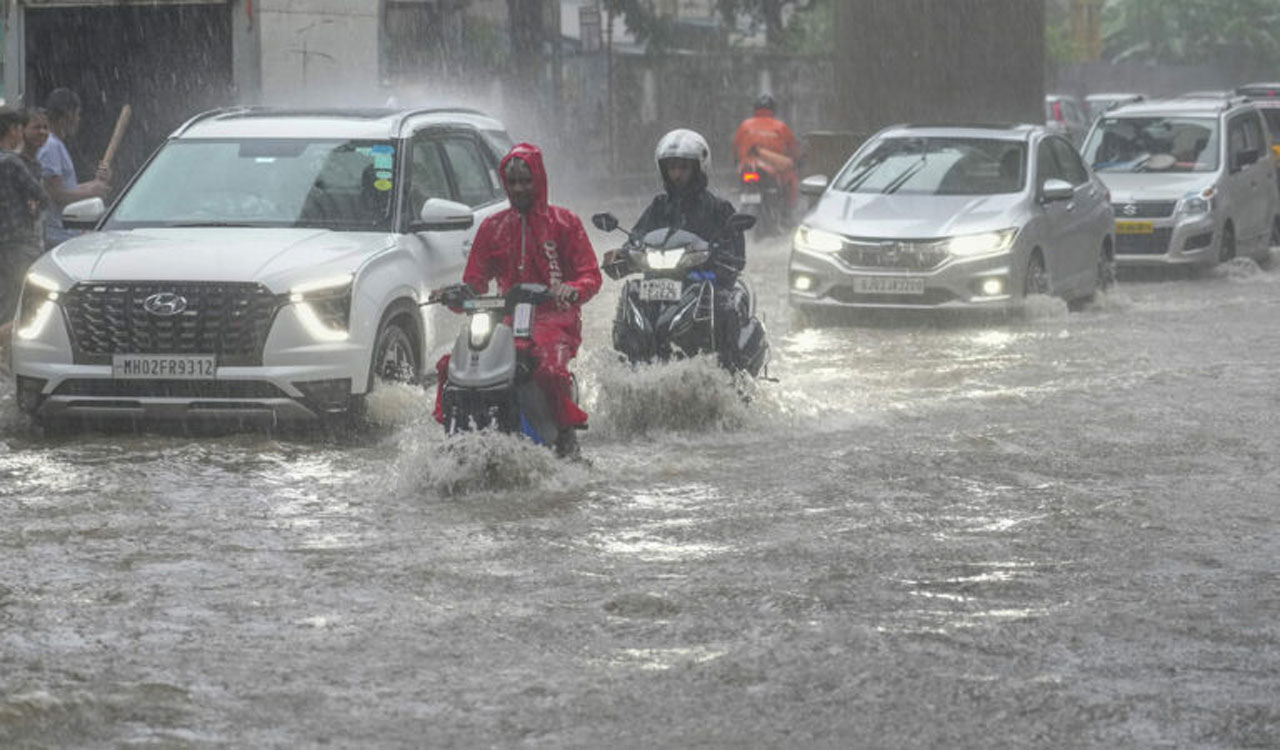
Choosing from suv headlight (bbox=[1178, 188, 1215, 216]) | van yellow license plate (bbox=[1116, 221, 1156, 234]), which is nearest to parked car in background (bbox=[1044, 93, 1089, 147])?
suv headlight (bbox=[1178, 188, 1215, 216])

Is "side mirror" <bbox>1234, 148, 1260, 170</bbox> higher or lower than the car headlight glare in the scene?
higher

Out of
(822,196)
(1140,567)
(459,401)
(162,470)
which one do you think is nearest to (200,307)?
(162,470)

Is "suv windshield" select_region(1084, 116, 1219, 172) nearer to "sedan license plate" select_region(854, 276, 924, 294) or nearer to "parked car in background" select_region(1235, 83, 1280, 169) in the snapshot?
"parked car in background" select_region(1235, 83, 1280, 169)

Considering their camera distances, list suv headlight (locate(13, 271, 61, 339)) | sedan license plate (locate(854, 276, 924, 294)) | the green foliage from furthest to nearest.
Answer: the green foliage < sedan license plate (locate(854, 276, 924, 294)) < suv headlight (locate(13, 271, 61, 339))

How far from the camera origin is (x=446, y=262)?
496 inches

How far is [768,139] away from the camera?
24.5 meters

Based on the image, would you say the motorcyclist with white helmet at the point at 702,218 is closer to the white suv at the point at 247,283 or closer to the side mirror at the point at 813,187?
the white suv at the point at 247,283

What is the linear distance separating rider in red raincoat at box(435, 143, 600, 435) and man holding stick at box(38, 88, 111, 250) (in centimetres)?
538

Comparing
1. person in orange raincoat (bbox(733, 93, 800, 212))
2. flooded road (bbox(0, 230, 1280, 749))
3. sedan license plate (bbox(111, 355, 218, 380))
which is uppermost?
person in orange raincoat (bbox(733, 93, 800, 212))

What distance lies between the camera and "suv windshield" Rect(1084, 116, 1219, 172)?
2275cm

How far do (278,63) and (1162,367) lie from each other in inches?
322

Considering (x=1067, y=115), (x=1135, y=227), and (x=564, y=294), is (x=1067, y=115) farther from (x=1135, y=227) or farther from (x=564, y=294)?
(x=564, y=294)

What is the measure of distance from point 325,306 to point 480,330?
1.63 meters

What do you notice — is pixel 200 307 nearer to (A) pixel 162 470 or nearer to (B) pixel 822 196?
(A) pixel 162 470
